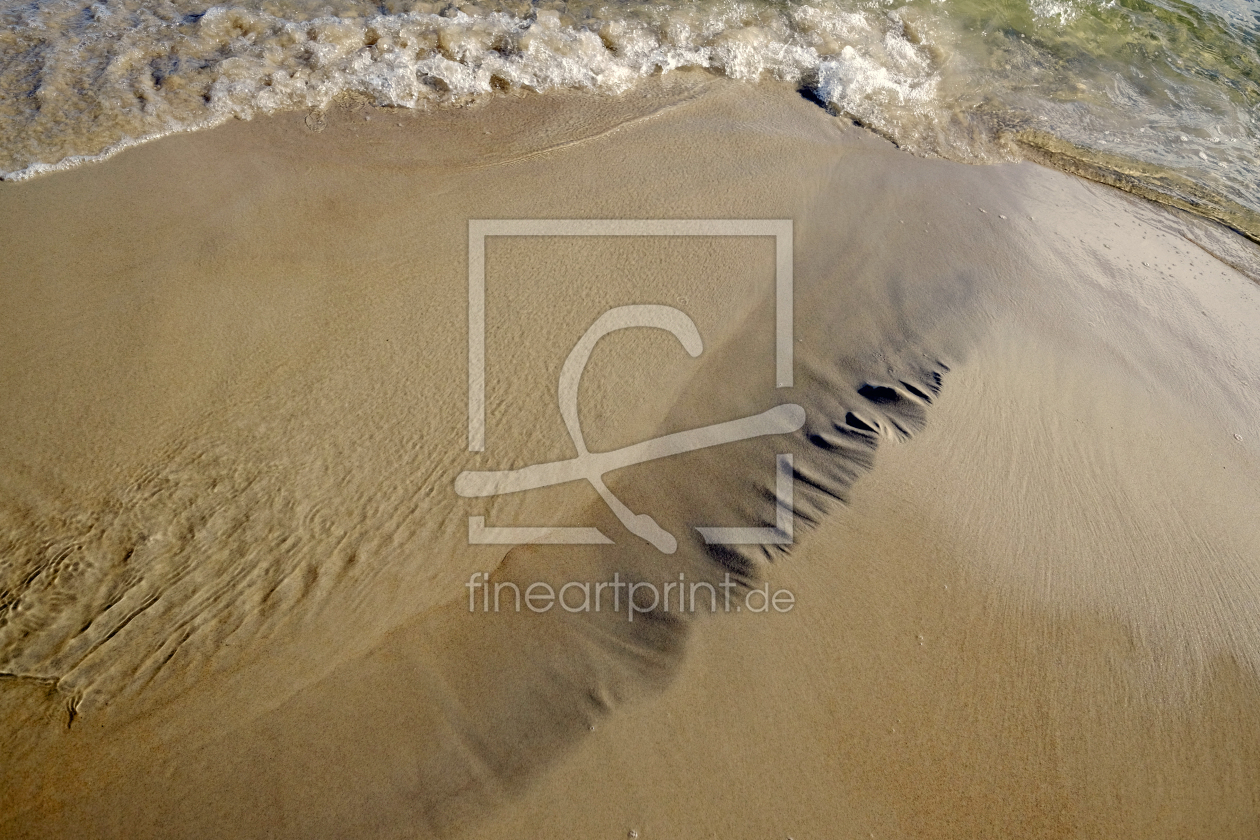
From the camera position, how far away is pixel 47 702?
1.96 m

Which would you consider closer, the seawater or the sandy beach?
the sandy beach

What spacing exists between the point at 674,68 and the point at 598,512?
3.21 metres

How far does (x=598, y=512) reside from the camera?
98.1 inches

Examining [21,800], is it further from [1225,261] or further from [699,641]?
[1225,261]

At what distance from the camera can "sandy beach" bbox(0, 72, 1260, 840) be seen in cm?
196

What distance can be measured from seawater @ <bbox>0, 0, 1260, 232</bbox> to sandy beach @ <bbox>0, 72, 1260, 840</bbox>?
529mm

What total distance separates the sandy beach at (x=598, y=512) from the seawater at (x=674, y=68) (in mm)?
529

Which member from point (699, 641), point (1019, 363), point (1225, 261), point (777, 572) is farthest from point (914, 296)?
point (1225, 261)

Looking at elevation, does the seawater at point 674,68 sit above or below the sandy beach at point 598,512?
above

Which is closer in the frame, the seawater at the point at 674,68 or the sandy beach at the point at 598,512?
the sandy beach at the point at 598,512

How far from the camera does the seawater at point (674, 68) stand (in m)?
3.81

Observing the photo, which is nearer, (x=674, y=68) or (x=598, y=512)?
(x=598, y=512)

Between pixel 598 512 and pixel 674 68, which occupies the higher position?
pixel 674 68

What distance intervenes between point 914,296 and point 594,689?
214 cm
